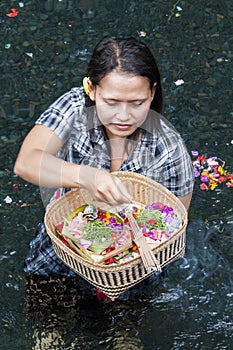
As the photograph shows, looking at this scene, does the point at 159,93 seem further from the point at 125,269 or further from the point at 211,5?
the point at 211,5

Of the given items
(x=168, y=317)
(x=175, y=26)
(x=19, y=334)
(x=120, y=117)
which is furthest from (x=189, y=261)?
(x=175, y=26)

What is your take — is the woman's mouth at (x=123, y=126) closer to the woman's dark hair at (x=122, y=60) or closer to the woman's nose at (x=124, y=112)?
the woman's nose at (x=124, y=112)

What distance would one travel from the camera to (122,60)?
2682 mm

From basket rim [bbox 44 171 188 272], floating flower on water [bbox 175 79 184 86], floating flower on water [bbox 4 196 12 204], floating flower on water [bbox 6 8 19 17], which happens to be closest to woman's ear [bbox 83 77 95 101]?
basket rim [bbox 44 171 188 272]

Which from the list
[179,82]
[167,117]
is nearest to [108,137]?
[167,117]

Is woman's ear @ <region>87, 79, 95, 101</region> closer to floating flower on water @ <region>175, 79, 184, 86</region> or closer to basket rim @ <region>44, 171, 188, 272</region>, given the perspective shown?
basket rim @ <region>44, 171, 188, 272</region>

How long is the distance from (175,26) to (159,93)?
227cm

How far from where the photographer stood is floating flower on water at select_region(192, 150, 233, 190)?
393 centimetres

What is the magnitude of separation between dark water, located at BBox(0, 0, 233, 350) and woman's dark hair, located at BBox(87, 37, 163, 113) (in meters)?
1.12

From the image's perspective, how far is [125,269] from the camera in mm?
2631

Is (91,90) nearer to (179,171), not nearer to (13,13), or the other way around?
(179,171)

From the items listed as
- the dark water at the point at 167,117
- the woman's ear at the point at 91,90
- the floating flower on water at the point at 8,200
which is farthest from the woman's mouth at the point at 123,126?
the floating flower on water at the point at 8,200

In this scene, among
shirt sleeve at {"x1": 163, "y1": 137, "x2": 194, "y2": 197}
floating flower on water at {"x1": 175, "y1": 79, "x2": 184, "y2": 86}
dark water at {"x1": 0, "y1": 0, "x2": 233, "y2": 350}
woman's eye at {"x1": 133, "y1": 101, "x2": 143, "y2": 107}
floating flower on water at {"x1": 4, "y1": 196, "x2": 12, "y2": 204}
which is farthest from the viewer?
floating flower on water at {"x1": 175, "y1": 79, "x2": 184, "y2": 86}

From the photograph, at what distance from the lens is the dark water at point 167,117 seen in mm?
3256
